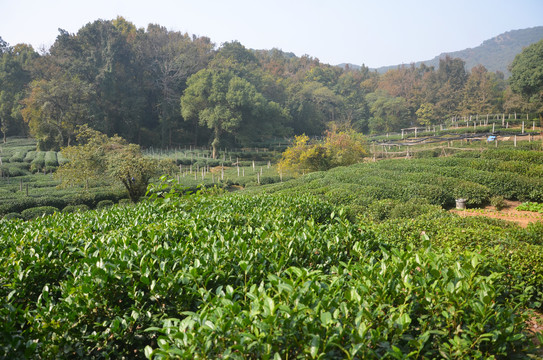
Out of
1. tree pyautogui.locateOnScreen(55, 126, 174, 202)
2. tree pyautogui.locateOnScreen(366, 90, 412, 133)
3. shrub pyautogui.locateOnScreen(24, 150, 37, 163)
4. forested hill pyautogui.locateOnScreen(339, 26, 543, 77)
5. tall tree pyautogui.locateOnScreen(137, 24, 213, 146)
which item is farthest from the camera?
forested hill pyautogui.locateOnScreen(339, 26, 543, 77)

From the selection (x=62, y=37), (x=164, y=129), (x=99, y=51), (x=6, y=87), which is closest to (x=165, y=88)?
(x=164, y=129)

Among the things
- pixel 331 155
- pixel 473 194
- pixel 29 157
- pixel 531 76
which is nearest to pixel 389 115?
pixel 531 76

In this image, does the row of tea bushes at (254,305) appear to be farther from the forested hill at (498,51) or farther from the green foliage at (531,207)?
the forested hill at (498,51)

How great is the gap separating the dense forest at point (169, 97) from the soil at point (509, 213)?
2928 cm

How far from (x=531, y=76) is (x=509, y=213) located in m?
34.9

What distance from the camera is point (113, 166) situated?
17.4 meters

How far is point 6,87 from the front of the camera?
39.6 metres

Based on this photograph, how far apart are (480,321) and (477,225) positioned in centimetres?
451

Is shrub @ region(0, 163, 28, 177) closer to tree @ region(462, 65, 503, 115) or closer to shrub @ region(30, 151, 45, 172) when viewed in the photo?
shrub @ region(30, 151, 45, 172)

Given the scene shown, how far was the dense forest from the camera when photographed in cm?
3516

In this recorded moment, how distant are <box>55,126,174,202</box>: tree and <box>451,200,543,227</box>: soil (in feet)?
46.5

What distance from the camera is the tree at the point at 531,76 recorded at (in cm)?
3531

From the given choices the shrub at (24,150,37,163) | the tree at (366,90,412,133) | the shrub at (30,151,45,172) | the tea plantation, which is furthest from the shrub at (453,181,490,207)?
the tree at (366,90,412,133)

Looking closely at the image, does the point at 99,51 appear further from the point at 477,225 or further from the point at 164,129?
the point at 477,225
